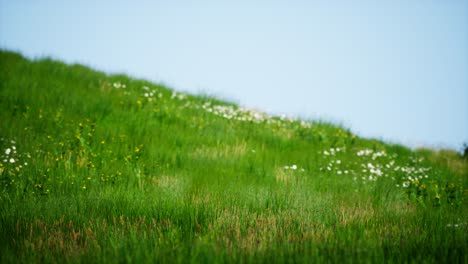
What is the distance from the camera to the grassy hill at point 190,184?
340cm

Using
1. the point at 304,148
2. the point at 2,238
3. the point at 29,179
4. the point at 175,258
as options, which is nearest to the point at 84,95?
the point at 29,179

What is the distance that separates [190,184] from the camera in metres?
6.04

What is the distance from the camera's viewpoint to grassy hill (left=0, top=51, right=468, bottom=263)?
3404 millimetres

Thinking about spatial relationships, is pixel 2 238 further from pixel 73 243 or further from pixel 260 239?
pixel 260 239

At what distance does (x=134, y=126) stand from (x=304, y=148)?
450 cm

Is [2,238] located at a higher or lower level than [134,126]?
lower

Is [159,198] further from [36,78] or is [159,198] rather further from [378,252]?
[36,78]

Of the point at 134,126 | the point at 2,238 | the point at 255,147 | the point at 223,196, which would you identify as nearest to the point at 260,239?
the point at 223,196

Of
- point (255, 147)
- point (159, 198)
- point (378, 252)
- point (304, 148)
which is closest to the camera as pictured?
point (378, 252)

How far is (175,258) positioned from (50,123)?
Result: 21.3 feet

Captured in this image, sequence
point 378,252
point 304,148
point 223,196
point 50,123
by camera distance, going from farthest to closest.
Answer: point 304,148, point 50,123, point 223,196, point 378,252

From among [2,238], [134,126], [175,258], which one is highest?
[134,126]

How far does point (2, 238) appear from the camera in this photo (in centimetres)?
375

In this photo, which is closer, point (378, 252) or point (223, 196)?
point (378, 252)
